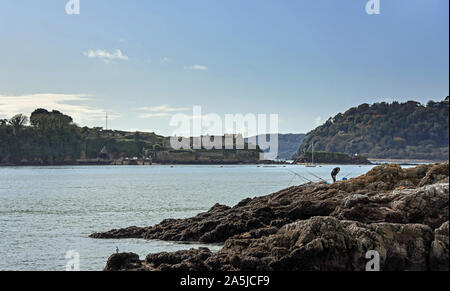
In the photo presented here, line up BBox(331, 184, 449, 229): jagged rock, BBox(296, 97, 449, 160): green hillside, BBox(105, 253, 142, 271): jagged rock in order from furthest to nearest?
BBox(296, 97, 449, 160): green hillside, BBox(331, 184, 449, 229): jagged rock, BBox(105, 253, 142, 271): jagged rock

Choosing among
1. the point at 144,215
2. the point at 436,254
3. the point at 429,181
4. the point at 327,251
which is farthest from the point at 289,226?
the point at 144,215

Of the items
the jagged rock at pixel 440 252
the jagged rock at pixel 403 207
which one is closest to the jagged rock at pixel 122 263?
the jagged rock at pixel 403 207

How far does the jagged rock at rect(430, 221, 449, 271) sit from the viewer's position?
12304mm

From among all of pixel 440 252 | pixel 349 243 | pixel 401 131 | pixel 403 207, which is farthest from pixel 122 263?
pixel 401 131

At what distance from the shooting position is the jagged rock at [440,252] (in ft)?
40.4

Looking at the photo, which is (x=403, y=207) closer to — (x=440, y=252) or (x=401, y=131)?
(x=440, y=252)

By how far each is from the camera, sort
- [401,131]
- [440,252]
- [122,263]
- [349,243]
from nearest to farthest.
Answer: [440,252] < [349,243] < [122,263] < [401,131]

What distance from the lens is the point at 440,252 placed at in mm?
12422

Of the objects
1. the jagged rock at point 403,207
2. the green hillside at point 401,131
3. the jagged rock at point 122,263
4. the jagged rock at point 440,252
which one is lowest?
the jagged rock at point 122,263

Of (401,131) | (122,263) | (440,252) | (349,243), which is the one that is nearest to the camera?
(440,252)

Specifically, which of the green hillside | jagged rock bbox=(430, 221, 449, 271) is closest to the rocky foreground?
jagged rock bbox=(430, 221, 449, 271)

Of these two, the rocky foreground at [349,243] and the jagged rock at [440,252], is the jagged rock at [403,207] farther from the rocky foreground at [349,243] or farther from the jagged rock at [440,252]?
the jagged rock at [440,252]

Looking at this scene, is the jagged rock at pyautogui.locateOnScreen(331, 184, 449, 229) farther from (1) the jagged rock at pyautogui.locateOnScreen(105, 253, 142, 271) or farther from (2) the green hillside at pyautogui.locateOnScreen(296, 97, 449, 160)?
(1) the jagged rock at pyautogui.locateOnScreen(105, 253, 142, 271)
